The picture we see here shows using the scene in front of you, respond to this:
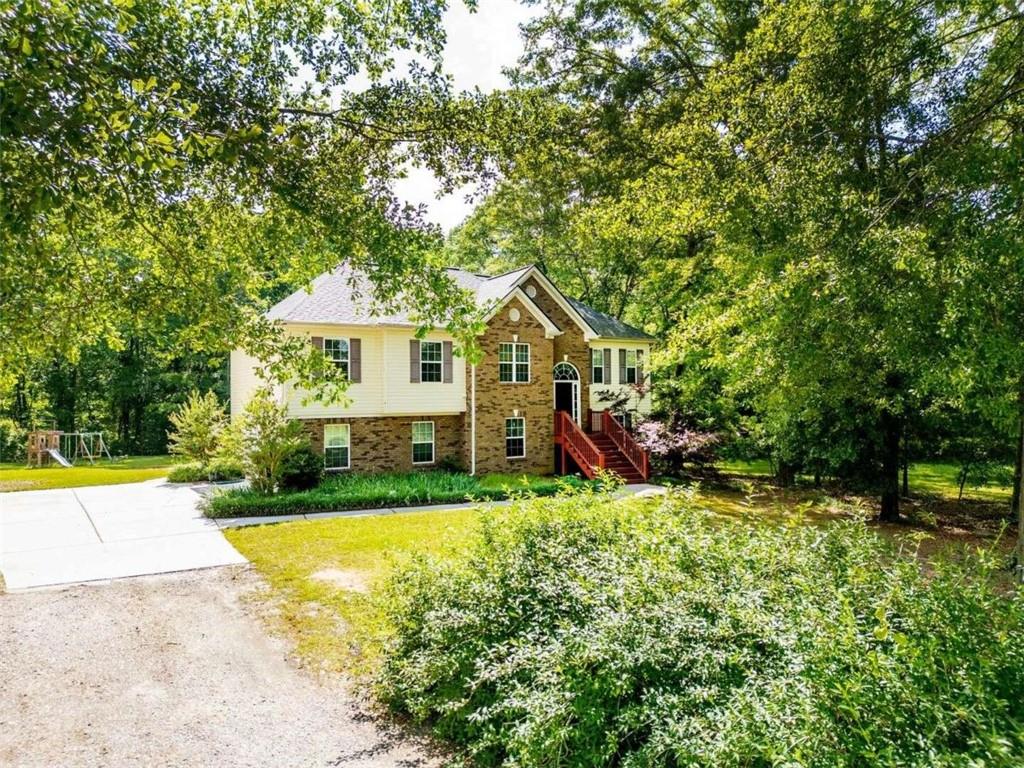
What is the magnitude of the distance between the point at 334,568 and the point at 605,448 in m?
12.6

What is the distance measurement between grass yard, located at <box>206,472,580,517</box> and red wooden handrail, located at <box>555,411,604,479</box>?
6.02 ft

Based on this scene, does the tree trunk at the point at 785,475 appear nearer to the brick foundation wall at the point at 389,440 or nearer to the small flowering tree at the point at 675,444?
the small flowering tree at the point at 675,444

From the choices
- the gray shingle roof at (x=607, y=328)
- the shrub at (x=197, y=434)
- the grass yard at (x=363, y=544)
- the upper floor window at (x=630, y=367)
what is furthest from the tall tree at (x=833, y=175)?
the shrub at (x=197, y=434)

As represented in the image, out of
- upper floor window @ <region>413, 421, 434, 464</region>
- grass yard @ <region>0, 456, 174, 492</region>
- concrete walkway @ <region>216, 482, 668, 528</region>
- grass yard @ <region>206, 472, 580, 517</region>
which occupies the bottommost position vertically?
concrete walkway @ <region>216, 482, 668, 528</region>

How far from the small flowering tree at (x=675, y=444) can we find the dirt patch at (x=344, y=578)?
12.0m

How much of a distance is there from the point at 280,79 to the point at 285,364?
207cm

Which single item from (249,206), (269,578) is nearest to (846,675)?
(249,206)

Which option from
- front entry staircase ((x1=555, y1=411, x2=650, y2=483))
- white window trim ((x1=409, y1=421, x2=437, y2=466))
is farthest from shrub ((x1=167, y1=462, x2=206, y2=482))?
front entry staircase ((x1=555, y1=411, x2=650, y2=483))

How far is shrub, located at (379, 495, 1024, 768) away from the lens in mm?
2818

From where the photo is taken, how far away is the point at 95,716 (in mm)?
5219

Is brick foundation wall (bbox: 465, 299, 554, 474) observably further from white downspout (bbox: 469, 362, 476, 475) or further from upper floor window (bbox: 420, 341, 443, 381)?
upper floor window (bbox: 420, 341, 443, 381)

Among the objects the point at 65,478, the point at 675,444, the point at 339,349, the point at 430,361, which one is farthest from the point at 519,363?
the point at 65,478

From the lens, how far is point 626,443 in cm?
2020

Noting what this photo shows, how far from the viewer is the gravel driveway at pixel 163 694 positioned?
4664 mm
